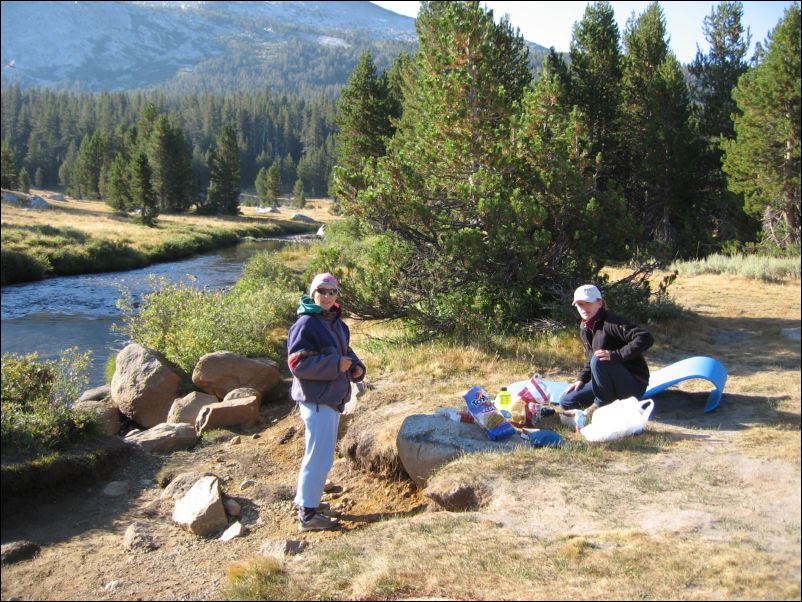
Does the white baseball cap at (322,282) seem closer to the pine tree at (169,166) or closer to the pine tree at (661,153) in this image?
the pine tree at (661,153)

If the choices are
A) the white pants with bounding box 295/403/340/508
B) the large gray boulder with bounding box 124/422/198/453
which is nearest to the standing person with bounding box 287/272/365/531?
the white pants with bounding box 295/403/340/508

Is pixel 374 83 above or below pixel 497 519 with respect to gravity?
above

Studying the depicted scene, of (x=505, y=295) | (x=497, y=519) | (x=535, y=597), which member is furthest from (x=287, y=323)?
(x=535, y=597)

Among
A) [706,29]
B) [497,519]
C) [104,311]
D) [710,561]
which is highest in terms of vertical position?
[706,29]

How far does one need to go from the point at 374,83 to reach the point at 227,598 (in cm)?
3045

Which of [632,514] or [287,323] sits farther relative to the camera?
[287,323]

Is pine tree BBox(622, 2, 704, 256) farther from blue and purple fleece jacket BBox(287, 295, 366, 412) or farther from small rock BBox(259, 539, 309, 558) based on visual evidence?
small rock BBox(259, 539, 309, 558)

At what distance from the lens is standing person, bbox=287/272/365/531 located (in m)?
5.63

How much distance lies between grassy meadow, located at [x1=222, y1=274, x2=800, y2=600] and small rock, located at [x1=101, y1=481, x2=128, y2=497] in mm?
2781

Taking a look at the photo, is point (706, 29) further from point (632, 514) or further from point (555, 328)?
point (632, 514)

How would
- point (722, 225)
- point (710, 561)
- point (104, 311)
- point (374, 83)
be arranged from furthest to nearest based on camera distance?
point (374, 83)
point (104, 311)
point (722, 225)
point (710, 561)

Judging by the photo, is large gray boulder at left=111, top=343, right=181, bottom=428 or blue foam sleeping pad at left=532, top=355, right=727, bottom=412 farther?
large gray boulder at left=111, top=343, right=181, bottom=428

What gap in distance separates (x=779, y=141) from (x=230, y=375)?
9.20 m

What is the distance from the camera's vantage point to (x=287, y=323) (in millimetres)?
16453
